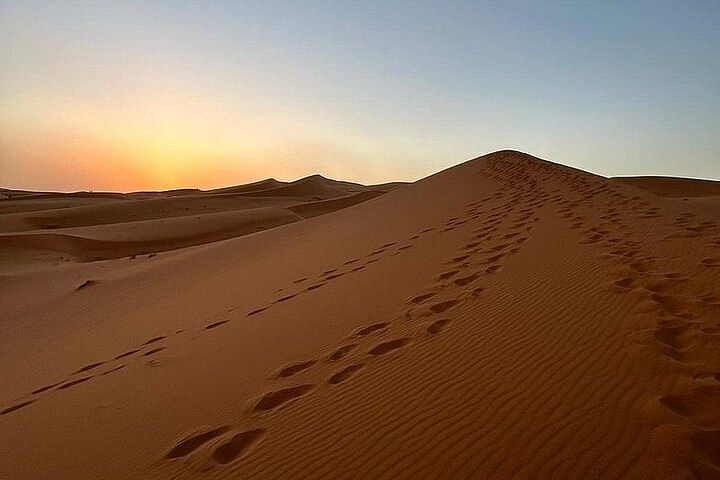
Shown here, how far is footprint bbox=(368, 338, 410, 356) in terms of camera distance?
12.0 ft

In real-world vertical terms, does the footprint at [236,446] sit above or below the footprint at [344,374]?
below

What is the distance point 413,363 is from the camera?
3.35m

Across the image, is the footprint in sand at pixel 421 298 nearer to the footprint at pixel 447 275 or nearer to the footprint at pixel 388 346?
the footprint at pixel 447 275

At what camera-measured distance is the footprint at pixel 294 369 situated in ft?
12.0

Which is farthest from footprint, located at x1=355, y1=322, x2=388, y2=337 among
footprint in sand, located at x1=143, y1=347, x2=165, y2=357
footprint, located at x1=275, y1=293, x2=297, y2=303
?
footprint in sand, located at x1=143, y1=347, x2=165, y2=357

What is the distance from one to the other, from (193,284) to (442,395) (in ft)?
23.4

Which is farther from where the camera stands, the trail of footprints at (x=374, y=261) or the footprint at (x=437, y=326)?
the trail of footprints at (x=374, y=261)

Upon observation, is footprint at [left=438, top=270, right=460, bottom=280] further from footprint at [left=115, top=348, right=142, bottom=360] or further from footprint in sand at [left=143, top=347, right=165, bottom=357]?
footprint at [left=115, top=348, right=142, bottom=360]

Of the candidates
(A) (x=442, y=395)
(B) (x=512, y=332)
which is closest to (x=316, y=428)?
(A) (x=442, y=395)

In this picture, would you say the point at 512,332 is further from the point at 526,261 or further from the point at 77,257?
the point at 77,257

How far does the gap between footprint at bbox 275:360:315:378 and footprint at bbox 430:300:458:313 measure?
1185 mm

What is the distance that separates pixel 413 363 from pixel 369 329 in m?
0.94

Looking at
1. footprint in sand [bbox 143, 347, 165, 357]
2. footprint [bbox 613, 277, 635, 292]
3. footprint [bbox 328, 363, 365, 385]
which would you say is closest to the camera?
footprint [bbox 328, 363, 365, 385]

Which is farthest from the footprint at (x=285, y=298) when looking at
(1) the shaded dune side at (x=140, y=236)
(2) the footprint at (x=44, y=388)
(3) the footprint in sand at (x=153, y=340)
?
(1) the shaded dune side at (x=140, y=236)
